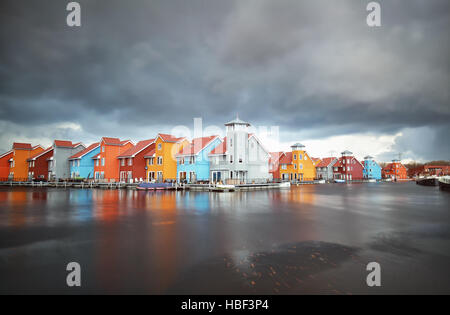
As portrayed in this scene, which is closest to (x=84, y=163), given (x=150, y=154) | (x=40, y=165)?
(x=40, y=165)

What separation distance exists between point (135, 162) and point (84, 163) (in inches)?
667

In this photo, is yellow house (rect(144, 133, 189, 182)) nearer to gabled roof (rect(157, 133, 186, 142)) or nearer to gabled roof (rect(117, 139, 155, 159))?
gabled roof (rect(157, 133, 186, 142))

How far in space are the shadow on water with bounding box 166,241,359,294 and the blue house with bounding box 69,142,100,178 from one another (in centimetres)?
6108

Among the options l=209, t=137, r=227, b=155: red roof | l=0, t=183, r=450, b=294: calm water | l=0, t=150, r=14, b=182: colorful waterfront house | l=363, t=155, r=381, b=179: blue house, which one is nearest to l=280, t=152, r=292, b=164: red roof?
l=209, t=137, r=227, b=155: red roof

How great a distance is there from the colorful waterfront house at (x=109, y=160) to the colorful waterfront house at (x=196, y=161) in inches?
638

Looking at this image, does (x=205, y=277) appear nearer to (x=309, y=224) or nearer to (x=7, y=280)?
(x=7, y=280)

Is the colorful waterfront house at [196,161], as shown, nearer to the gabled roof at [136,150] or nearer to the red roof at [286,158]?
the gabled roof at [136,150]

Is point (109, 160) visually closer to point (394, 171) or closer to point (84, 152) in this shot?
point (84, 152)

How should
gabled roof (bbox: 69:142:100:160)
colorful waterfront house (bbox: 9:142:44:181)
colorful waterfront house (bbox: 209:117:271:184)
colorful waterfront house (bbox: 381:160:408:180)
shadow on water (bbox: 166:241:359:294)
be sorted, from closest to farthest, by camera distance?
shadow on water (bbox: 166:241:359:294) < colorful waterfront house (bbox: 209:117:271:184) < gabled roof (bbox: 69:142:100:160) < colorful waterfront house (bbox: 9:142:44:181) < colorful waterfront house (bbox: 381:160:408:180)

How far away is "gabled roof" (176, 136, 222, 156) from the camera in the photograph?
156 feet

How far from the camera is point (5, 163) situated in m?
67.8

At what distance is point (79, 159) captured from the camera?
199 ft

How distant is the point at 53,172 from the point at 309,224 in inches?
2619
